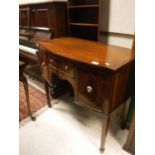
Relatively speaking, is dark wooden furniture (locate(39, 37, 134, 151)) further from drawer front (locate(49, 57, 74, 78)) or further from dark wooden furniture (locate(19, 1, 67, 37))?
dark wooden furniture (locate(19, 1, 67, 37))

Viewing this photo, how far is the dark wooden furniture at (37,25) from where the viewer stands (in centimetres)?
192

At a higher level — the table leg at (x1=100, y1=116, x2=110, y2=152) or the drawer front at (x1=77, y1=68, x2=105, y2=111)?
the drawer front at (x1=77, y1=68, x2=105, y2=111)

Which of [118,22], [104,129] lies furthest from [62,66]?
[118,22]

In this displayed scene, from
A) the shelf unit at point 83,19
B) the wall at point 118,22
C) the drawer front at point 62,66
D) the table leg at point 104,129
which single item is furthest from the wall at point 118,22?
the table leg at point 104,129

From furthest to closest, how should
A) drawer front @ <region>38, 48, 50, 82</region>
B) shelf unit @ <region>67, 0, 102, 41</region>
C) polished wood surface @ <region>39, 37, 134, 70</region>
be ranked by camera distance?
1. shelf unit @ <region>67, 0, 102, 41</region>
2. drawer front @ <region>38, 48, 50, 82</region>
3. polished wood surface @ <region>39, 37, 134, 70</region>

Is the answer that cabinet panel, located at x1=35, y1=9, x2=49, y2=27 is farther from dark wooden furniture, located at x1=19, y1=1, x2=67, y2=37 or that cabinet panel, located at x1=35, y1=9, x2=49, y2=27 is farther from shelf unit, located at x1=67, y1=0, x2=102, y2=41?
shelf unit, located at x1=67, y1=0, x2=102, y2=41

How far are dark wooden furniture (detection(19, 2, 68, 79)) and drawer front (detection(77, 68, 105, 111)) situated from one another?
832mm

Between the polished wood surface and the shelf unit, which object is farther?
the shelf unit

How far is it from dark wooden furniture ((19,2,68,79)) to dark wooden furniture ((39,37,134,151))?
2.04ft

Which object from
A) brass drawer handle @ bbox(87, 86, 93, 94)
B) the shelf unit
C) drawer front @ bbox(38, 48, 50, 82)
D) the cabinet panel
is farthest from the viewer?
the cabinet panel

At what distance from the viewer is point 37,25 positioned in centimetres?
223

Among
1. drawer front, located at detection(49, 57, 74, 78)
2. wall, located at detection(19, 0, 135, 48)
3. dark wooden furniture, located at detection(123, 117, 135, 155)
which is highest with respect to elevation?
wall, located at detection(19, 0, 135, 48)

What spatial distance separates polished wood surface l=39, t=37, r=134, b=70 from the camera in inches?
41.6

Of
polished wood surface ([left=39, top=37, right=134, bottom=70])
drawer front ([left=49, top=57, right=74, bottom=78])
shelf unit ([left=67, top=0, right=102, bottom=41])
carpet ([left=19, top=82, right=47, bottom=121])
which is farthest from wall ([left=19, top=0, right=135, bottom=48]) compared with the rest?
carpet ([left=19, top=82, right=47, bottom=121])
